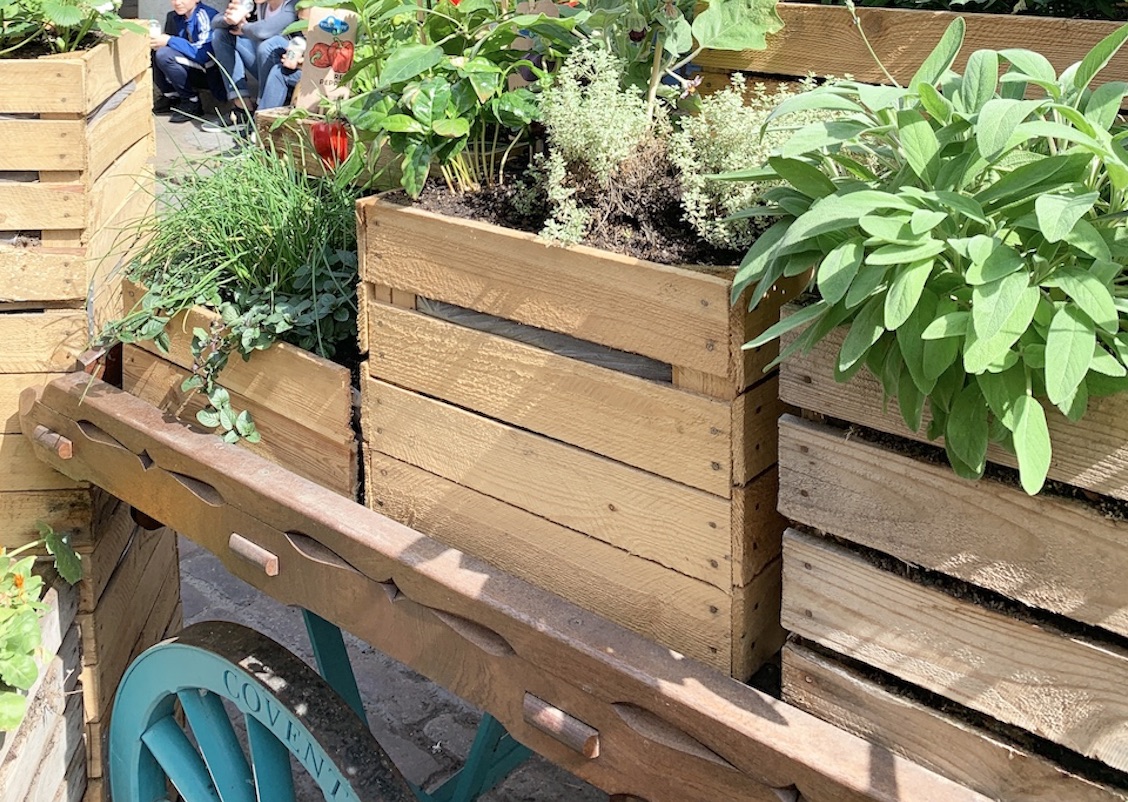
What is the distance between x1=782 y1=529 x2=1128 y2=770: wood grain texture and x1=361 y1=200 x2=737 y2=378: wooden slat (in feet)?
0.86

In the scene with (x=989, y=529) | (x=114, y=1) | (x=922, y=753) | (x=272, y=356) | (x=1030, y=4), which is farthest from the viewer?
(x=114, y=1)

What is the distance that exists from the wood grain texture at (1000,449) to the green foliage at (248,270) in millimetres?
936

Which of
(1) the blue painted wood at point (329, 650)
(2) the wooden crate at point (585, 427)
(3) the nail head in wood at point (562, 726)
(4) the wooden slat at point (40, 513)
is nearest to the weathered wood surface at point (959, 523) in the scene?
(2) the wooden crate at point (585, 427)

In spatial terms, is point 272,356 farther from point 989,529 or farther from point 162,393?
point 989,529

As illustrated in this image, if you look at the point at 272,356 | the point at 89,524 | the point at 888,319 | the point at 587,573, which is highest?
the point at 888,319

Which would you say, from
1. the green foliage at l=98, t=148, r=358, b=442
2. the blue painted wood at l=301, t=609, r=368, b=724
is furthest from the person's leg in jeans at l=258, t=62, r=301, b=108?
the blue painted wood at l=301, t=609, r=368, b=724

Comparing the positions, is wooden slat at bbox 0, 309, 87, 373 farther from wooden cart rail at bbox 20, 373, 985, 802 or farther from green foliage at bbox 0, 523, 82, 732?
green foliage at bbox 0, 523, 82, 732

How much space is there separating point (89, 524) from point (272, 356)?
90 centimetres

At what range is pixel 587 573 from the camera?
1.54 m

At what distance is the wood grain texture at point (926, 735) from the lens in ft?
3.75

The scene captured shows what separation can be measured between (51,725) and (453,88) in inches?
63.8

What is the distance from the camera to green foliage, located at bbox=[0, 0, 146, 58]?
7.62 feet

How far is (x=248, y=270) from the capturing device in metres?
2.08

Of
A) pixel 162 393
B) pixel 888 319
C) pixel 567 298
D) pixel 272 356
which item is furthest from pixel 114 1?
pixel 888 319
